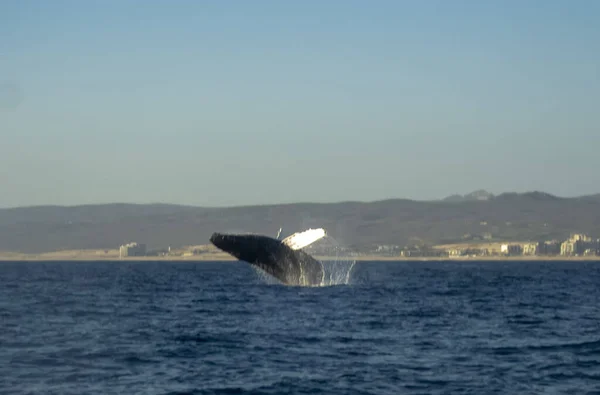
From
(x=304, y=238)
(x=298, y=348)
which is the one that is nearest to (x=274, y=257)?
(x=304, y=238)

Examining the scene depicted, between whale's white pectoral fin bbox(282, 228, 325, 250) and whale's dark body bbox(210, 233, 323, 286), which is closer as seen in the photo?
whale's white pectoral fin bbox(282, 228, 325, 250)

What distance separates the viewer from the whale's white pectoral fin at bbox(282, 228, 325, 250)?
53.7m

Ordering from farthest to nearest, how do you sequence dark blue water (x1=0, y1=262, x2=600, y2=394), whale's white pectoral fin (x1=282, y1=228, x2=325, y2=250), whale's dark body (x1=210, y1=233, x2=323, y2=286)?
1. whale's dark body (x1=210, y1=233, x2=323, y2=286)
2. whale's white pectoral fin (x1=282, y1=228, x2=325, y2=250)
3. dark blue water (x1=0, y1=262, x2=600, y2=394)

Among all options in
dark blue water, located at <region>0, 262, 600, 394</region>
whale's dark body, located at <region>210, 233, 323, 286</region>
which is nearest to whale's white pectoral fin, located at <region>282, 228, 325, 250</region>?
whale's dark body, located at <region>210, 233, 323, 286</region>

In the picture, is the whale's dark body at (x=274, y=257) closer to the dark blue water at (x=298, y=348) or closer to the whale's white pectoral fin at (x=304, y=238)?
the whale's white pectoral fin at (x=304, y=238)

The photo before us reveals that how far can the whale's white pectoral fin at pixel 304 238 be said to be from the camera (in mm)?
53656

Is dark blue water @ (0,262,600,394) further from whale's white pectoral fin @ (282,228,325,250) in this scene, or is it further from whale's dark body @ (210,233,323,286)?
whale's white pectoral fin @ (282,228,325,250)

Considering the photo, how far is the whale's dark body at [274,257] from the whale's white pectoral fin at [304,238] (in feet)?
1.15

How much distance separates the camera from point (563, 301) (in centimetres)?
5431

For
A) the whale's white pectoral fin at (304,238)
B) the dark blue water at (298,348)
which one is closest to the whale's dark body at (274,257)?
the whale's white pectoral fin at (304,238)

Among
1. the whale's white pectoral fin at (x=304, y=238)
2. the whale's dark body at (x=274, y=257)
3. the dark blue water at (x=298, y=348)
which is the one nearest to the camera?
the dark blue water at (x=298, y=348)

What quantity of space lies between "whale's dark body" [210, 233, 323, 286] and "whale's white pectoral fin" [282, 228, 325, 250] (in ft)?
1.15

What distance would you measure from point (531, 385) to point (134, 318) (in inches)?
820

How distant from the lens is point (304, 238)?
178 ft
